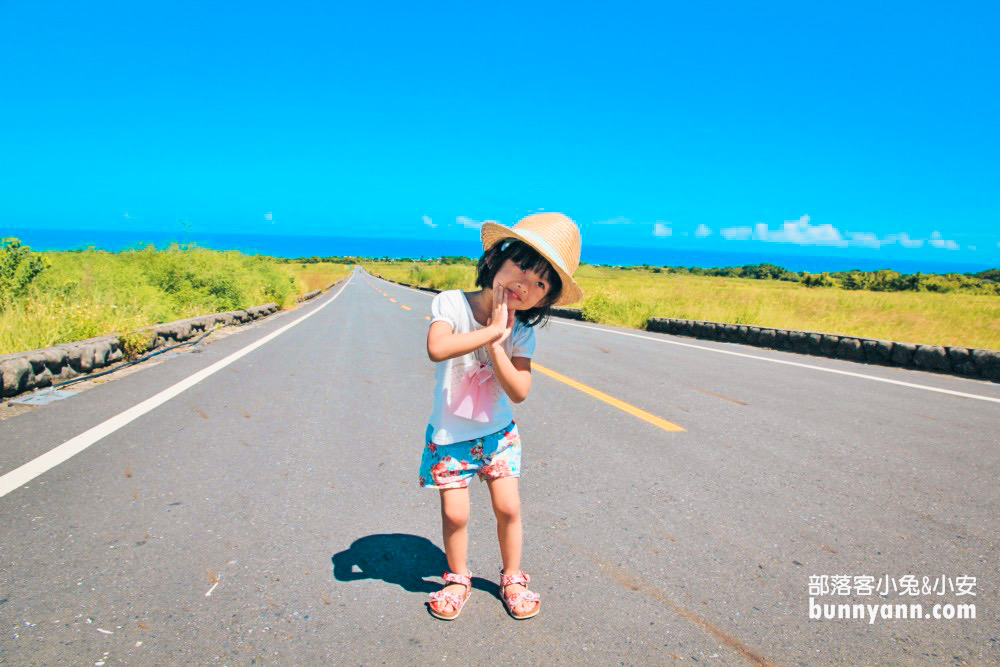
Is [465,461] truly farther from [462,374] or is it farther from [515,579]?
[515,579]

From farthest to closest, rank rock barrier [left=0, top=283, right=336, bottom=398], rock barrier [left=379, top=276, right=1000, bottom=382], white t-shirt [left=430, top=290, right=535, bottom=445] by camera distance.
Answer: rock barrier [left=379, top=276, right=1000, bottom=382], rock barrier [left=0, top=283, right=336, bottom=398], white t-shirt [left=430, top=290, right=535, bottom=445]

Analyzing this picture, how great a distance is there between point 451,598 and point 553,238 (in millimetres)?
1409

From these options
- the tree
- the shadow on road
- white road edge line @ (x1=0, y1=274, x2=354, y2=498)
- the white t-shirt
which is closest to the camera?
the white t-shirt

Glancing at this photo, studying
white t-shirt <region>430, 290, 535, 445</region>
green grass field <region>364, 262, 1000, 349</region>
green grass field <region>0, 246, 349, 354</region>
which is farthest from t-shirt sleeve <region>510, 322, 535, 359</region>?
green grass field <region>364, 262, 1000, 349</region>

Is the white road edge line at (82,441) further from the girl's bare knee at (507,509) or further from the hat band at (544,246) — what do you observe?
the hat band at (544,246)

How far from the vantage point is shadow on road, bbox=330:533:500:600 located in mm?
2408

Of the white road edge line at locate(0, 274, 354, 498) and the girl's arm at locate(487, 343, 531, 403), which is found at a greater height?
the girl's arm at locate(487, 343, 531, 403)

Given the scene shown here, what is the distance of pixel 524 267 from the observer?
6.88 ft

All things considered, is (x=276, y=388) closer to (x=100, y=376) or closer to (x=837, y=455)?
(x=100, y=376)

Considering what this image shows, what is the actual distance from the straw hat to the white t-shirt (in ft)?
0.78

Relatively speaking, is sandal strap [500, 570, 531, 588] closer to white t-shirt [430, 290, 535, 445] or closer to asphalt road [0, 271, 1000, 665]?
asphalt road [0, 271, 1000, 665]

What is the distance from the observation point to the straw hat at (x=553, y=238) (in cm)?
204

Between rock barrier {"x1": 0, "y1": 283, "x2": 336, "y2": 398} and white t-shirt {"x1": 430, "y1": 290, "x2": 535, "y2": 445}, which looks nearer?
white t-shirt {"x1": 430, "y1": 290, "x2": 535, "y2": 445}

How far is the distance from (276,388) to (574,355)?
183 inches
